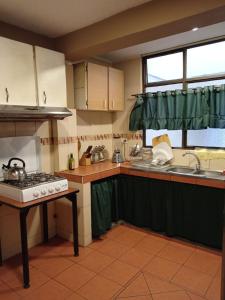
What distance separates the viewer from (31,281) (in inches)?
82.7

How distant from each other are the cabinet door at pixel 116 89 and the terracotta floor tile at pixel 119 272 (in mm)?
2047

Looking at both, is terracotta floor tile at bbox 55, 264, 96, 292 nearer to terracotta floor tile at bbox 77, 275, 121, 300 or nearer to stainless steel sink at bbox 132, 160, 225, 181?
terracotta floor tile at bbox 77, 275, 121, 300

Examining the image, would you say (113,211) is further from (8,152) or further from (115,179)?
(8,152)

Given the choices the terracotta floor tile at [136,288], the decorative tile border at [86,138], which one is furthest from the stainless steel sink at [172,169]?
the terracotta floor tile at [136,288]

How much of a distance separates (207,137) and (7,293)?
2.68 metres

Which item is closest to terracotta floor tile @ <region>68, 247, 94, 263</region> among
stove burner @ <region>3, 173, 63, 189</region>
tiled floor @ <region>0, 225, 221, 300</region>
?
tiled floor @ <region>0, 225, 221, 300</region>

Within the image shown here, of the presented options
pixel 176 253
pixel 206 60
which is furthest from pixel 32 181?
pixel 206 60

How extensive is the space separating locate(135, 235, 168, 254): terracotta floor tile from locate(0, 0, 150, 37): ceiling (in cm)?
240

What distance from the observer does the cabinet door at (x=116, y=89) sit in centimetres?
337

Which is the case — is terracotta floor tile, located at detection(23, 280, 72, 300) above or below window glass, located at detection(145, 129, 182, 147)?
below

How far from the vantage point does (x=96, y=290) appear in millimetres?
1975

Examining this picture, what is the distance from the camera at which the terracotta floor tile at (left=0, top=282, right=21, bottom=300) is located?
1.90 m

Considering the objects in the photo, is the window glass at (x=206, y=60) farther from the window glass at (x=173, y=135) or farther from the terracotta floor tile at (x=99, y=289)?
the terracotta floor tile at (x=99, y=289)

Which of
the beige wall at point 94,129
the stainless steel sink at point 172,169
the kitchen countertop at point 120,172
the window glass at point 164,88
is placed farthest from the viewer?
the beige wall at point 94,129
